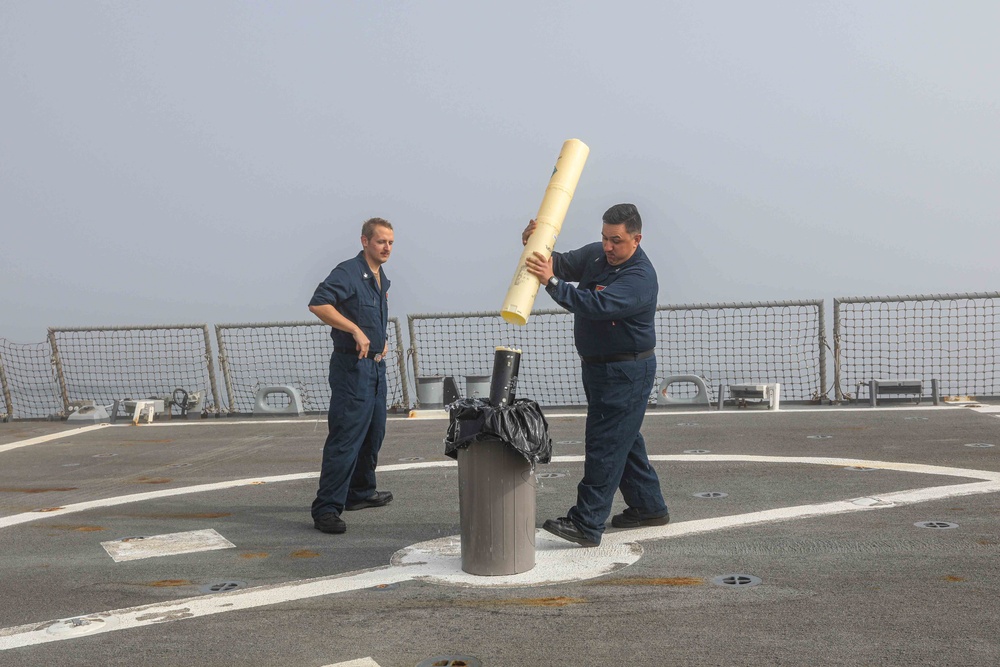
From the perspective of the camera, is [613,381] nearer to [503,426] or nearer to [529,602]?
[503,426]

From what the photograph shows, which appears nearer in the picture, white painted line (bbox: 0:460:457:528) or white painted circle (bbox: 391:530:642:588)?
white painted circle (bbox: 391:530:642:588)

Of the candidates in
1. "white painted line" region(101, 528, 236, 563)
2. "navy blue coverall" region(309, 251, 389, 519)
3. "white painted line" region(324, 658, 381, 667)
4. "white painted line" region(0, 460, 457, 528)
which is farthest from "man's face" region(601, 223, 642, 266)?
"white painted line" region(0, 460, 457, 528)

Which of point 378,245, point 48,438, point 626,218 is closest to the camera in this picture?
point 626,218

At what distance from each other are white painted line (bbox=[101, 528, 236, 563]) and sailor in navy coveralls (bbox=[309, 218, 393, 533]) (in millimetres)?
737

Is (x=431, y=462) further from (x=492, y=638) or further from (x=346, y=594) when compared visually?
(x=492, y=638)

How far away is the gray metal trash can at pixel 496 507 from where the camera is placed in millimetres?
5094

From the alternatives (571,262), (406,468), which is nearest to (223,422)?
(406,468)

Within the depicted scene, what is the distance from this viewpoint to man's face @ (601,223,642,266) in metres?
5.57

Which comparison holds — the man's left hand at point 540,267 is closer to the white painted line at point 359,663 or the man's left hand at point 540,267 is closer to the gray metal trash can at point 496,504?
the gray metal trash can at point 496,504

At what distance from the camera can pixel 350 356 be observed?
6.62 m

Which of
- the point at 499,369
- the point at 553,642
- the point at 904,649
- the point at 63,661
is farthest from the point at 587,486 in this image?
the point at 63,661

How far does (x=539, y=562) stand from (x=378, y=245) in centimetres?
268

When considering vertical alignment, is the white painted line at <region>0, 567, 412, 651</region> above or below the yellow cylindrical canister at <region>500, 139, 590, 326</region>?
below

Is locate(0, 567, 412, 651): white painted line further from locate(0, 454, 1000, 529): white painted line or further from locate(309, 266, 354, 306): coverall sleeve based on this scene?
A: locate(0, 454, 1000, 529): white painted line
